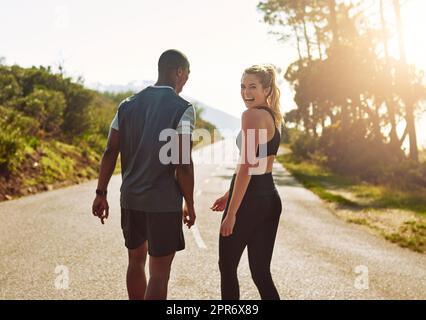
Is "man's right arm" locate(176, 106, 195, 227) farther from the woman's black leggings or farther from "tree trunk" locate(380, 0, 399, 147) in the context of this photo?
"tree trunk" locate(380, 0, 399, 147)

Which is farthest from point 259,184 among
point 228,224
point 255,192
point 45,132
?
point 45,132

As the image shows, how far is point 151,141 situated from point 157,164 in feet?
0.53

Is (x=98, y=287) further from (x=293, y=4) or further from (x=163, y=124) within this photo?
(x=293, y=4)

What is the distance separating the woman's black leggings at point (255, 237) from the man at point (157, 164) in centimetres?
37

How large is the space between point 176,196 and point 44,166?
15509mm

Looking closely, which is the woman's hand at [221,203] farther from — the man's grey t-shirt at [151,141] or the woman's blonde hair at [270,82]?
the woman's blonde hair at [270,82]

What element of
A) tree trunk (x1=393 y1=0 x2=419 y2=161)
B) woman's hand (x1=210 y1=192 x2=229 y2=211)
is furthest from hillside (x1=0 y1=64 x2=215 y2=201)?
tree trunk (x1=393 y1=0 x2=419 y2=161)

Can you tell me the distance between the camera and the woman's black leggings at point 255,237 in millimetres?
3426

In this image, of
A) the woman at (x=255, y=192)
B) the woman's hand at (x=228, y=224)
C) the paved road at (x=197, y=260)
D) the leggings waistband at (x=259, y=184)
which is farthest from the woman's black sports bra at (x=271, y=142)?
the paved road at (x=197, y=260)

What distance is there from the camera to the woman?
130 inches

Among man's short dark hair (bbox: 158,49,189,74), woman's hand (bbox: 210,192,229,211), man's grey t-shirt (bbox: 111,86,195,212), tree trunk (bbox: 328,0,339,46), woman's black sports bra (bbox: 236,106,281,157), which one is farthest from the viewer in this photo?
tree trunk (bbox: 328,0,339,46)

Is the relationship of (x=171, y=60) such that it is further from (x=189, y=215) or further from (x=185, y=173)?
(x=189, y=215)

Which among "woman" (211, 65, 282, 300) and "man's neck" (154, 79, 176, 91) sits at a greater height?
"man's neck" (154, 79, 176, 91)

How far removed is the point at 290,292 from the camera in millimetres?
6219
